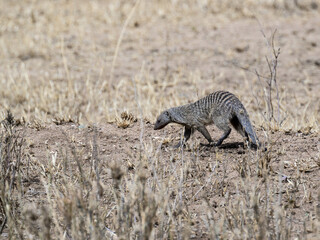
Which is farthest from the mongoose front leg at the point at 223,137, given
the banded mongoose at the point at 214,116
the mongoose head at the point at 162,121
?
the mongoose head at the point at 162,121

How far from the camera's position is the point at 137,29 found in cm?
1202

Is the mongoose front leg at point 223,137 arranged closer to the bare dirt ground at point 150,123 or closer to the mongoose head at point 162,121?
the bare dirt ground at point 150,123

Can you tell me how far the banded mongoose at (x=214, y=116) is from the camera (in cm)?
534

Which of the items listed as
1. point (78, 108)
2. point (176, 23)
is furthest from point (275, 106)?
point (176, 23)

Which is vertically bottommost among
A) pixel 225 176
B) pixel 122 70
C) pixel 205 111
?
pixel 225 176

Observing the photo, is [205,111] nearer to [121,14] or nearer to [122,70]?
[122,70]

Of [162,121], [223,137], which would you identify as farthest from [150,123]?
[223,137]

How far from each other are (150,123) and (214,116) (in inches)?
38.0

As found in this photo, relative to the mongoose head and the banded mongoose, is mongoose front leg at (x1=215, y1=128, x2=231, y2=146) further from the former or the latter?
the mongoose head

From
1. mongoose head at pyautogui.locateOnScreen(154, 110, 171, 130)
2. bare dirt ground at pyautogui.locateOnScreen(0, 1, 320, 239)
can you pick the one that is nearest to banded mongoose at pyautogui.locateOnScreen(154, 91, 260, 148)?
mongoose head at pyautogui.locateOnScreen(154, 110, 171, 130)

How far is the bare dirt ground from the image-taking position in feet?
11.4

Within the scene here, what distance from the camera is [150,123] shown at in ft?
20.5

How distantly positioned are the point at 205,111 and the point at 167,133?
57 cm

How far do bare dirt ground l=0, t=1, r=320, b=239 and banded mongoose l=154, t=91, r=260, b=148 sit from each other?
0.16 meters
